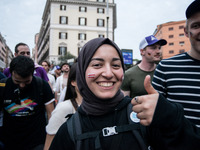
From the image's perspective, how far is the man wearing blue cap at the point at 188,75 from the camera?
1.55 m

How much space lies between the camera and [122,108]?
138 centimetres

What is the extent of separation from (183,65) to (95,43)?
102 cm

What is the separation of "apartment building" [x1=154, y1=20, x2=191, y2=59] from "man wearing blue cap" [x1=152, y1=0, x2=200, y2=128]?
6361 centimetres

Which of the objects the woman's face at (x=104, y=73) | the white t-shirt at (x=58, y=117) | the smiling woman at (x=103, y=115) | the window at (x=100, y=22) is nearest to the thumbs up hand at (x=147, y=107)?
the smiling woman at (x=103, y=115)

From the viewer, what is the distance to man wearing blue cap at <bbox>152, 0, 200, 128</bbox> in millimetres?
1546

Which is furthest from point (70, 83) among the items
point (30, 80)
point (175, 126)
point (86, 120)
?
point (175, 126)

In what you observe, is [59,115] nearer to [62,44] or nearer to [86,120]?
[86,120]

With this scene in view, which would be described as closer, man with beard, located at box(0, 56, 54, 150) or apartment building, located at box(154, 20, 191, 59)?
man with beard, located at box(0, 56, 54, 150)

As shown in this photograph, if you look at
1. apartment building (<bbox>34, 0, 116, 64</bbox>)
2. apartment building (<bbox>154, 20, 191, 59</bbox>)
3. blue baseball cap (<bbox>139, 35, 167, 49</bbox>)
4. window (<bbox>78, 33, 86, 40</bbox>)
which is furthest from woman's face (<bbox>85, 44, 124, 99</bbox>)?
apartment building (<bbox>154, 20, 191, 59</bbox>)

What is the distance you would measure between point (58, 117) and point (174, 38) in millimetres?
67557

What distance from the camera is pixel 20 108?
238 centimetres

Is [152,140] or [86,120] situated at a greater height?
[86,120]

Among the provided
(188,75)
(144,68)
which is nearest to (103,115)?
(188,75)

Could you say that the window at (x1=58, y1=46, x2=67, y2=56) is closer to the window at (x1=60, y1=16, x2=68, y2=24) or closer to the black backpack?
the window at (x1=60, y1=16, x2=68, y2=24)
